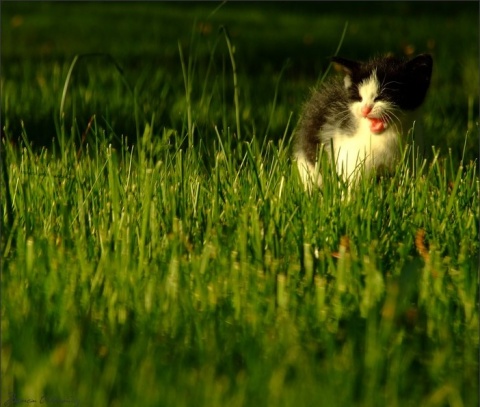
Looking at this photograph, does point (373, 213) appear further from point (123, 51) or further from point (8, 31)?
point (8, 31)

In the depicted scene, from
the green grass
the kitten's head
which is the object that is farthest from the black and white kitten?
the green grass

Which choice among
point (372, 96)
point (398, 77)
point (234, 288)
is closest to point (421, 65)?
point (398, 77)

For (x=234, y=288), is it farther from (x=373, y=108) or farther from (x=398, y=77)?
(x=398, y=77)

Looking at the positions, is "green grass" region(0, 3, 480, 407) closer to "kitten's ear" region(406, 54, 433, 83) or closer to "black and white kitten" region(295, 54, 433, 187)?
"black and white kitten" region(295, 54, 433, 187)

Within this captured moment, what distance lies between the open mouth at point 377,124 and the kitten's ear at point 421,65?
264mm

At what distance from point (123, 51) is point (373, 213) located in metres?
5.88

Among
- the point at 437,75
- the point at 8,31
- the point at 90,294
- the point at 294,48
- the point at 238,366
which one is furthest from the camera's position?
the point at 8,31

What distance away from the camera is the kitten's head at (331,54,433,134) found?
4.36m

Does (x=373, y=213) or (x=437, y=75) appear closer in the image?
(x=373, y=213)

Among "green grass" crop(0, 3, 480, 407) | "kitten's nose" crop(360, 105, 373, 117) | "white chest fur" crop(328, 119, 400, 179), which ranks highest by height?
"kitten's nose" crop(360, 105, 373, 117)

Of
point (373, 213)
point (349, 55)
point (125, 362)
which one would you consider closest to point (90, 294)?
point (125, 362)

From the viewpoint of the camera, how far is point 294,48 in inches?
386

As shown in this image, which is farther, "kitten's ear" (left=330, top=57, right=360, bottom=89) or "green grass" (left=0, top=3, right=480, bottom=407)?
"kitten's ear" (left=330, top=57, right=360, bottom=89)

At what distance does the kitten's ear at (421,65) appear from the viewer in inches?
174
